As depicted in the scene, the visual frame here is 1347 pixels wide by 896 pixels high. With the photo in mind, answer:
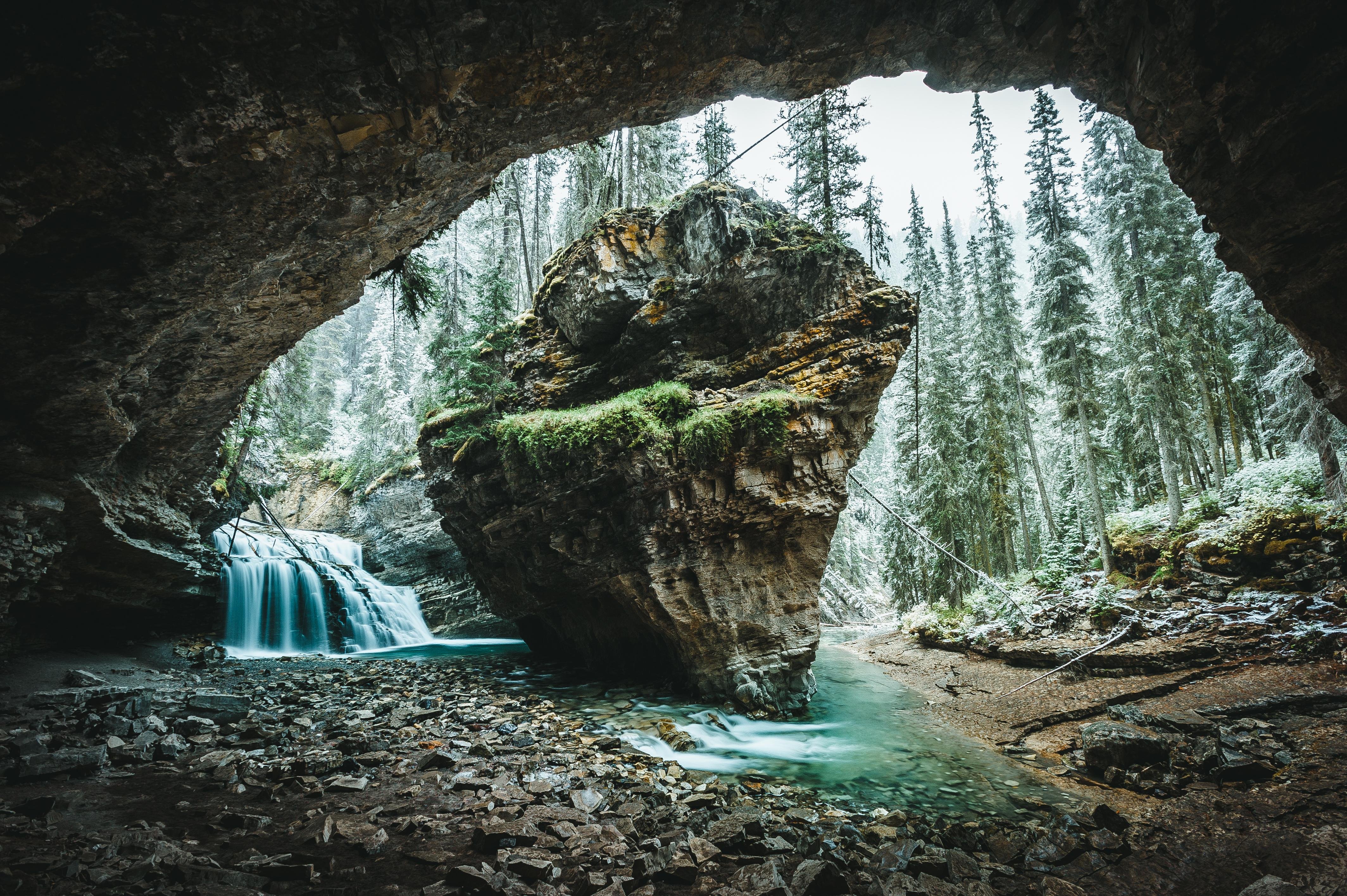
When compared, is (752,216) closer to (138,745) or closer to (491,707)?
(491,707)

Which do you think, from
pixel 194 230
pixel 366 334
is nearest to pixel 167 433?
pixel 194 230

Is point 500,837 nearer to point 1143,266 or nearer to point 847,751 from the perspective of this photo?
point 847,751

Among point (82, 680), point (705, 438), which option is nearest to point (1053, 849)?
point (705, 438)

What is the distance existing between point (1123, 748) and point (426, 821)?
832 centimetres

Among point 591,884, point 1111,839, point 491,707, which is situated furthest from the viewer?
point 491,707

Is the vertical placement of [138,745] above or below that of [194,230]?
below

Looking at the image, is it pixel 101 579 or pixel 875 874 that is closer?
pixel 875 874

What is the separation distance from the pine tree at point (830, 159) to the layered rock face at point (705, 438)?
Result: 4.62 feet

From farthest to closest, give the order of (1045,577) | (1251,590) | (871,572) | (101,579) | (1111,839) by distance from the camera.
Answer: (871,572)
(1045,577)
(1251,590)
(101,579)
(1111,839)

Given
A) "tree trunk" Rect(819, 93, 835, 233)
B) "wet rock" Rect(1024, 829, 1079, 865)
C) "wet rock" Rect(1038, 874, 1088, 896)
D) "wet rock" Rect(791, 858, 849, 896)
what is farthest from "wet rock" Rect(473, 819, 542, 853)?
"tree trunk" Rect(819, 93, 835, 233)

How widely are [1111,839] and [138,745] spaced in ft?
33.3

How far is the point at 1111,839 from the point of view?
15.5 ft

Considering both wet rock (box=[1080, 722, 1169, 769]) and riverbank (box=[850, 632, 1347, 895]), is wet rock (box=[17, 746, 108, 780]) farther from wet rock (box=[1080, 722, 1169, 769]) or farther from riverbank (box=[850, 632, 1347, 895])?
→ wet rock (box=[1080, 722, 1169, 769])

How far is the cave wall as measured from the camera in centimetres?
310
